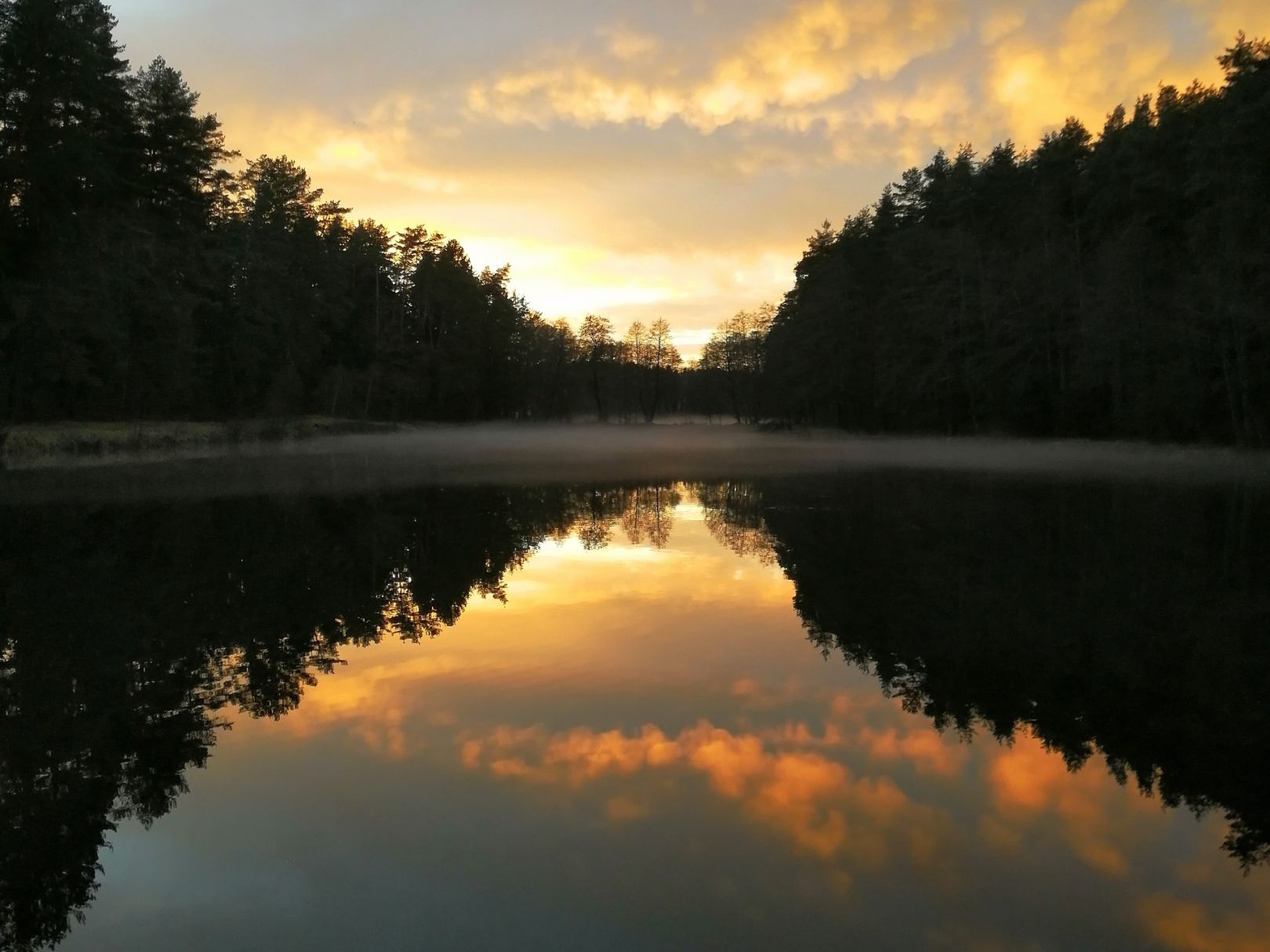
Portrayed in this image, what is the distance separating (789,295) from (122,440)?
225ft

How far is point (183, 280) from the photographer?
46.9 m

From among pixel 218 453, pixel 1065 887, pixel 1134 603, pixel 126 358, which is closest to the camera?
pixel 1065 887

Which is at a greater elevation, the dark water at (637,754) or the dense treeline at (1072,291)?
the dense treeline at (1072,291)

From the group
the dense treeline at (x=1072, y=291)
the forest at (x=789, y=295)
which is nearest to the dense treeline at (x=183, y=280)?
the forest at (x=789, y=295)

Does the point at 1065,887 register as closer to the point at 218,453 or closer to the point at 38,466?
the point at 38,466

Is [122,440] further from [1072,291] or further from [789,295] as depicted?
[789,295]

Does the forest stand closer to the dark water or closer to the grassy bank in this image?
the grassy bank

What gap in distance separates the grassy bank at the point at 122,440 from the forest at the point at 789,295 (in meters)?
2.10

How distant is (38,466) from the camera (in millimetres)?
30719

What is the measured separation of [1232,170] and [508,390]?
66488 millimetres

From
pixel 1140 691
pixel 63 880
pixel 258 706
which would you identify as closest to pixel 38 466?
pixel 258 706

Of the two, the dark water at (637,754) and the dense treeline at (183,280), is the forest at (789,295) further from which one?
the dark water at (637,754)

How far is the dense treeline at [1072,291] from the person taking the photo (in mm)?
34281

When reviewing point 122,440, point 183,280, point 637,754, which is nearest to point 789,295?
point 183,280
